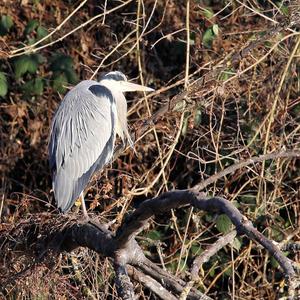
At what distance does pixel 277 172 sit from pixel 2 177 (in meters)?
1.56

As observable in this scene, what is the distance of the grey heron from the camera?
12.4 feet

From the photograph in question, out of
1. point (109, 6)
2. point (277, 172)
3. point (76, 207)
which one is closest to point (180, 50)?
point (109, 6)

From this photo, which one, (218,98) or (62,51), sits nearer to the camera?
(218,98)

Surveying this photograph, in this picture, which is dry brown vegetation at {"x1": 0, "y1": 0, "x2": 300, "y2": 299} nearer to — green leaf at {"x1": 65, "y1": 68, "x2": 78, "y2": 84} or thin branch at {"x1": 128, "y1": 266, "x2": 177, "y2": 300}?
green leaf at {"x1": 65, "y1": 68, "x2": 78, "y2": 84}

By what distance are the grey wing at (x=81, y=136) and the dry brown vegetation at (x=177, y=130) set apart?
0.10 metres

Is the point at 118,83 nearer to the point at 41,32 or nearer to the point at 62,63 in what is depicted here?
the point at 62,63

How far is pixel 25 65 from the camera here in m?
4.32

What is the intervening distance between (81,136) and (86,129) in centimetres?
5

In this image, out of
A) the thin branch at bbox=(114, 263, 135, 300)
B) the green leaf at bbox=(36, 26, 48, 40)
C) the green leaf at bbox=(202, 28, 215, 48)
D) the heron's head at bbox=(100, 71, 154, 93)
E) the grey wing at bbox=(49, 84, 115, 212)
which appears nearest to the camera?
the thin branch at bbox=(114, 263, 135, 300)

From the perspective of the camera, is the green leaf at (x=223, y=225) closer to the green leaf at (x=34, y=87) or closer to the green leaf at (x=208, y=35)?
the green leaf at (x=208, y=35)

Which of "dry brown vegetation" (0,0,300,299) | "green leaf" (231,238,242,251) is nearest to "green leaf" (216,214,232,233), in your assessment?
"dry brown vegetation" (0,0,300,299)

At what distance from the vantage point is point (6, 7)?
15.3 feet

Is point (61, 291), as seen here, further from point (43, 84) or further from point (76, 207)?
point (43, 84)

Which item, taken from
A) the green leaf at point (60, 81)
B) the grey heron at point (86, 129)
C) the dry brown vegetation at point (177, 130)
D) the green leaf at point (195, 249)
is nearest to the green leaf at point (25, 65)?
the dry brown vegetation at point (177, 130)
